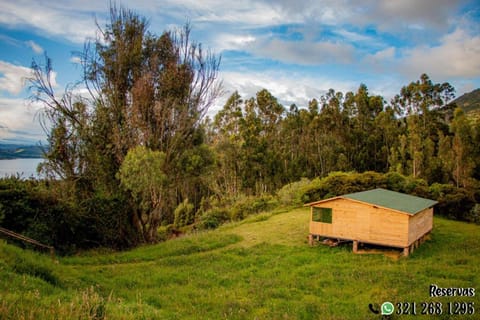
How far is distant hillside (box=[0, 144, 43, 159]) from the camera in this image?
59.2 ft

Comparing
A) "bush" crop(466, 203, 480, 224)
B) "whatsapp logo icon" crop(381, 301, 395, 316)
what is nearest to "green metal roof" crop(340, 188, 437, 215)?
"whatsapp logo icon" crop(381, 301, 395, 316)

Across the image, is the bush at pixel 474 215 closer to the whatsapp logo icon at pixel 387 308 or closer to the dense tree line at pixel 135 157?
the dense tree line at pixel 135 157

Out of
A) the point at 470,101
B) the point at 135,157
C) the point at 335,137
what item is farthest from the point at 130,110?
the point at 470,101

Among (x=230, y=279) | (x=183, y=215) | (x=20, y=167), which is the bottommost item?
(x=183, y=215)

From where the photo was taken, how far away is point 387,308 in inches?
319

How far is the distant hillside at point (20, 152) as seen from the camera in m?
18.1

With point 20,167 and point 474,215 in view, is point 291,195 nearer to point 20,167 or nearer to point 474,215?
point 474,215

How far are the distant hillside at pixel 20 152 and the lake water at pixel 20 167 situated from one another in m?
0.39

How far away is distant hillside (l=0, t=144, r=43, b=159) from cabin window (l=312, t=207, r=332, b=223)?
14.5m

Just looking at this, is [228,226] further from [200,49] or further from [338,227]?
[200,49]

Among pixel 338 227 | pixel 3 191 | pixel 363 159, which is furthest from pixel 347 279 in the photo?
pixel 363 159

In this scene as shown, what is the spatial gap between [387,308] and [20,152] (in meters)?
20.7

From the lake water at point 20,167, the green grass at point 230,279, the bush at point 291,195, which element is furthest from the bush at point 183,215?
the lake water at point 20,167

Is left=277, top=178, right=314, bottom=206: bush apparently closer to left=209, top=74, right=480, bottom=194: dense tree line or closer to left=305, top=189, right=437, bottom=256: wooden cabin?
left=209, top=74, right=480, bottom=194: dense tree line
